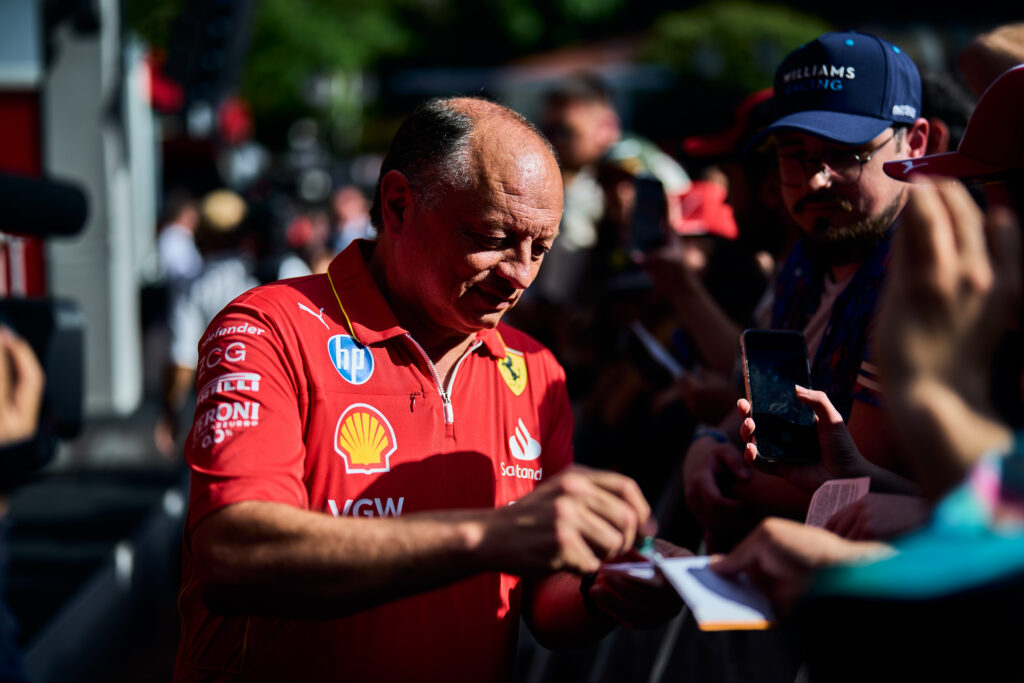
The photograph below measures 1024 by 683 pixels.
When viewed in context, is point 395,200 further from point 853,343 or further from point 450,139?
point 853,343

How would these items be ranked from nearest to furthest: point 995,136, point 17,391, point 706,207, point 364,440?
point 995,136
point 364,440
point 17,391
point 706,207

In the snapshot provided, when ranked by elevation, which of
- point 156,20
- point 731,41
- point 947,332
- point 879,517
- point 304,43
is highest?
point 304,43

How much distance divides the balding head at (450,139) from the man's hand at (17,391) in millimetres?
1275

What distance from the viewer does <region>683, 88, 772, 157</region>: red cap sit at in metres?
3.54

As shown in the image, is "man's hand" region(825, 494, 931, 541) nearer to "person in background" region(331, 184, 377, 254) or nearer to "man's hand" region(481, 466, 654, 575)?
"man's hand" region(481, 466, 654, 575)

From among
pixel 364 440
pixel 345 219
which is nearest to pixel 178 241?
pixel 345 219

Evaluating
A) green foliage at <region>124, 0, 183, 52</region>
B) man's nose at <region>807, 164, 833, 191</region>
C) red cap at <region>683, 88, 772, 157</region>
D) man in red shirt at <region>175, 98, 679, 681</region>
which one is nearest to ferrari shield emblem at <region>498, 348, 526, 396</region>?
man in red shirt at <region>175, 98, 679, 681</region>

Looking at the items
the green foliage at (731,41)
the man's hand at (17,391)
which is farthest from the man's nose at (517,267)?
the green foliage at (731,41)

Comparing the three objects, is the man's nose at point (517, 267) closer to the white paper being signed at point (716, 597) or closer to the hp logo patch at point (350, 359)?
the hp logo patch at point (350, 359)

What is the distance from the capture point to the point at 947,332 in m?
1.11

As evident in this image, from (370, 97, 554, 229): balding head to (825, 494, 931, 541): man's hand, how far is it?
100 centimetres

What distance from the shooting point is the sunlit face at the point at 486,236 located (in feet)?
6.63

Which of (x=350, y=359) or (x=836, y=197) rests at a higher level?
(x=836, y=197)

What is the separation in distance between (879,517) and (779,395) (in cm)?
58
